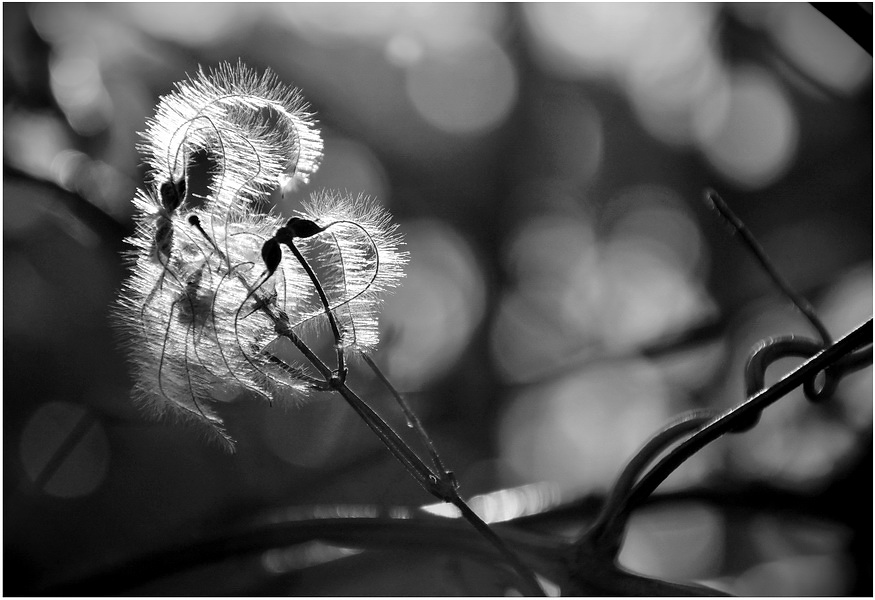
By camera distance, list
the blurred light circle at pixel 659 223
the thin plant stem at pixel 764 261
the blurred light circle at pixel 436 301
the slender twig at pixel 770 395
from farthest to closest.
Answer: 1. the blurred light circle at pixel 659 223
2. the blurred light circle at pixel 436 301
3. the thin plant stem at pixel 764 261
4. the slender twig at pixel 770 395

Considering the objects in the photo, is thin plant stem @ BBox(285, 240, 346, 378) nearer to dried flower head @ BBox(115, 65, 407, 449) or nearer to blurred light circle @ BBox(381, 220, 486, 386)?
dried flower head @ BBox(115, 65, 407, 449)

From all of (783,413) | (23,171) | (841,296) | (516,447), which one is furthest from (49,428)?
(841,296)

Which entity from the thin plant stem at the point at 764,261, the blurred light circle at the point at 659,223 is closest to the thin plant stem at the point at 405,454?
the thin plant stem at the point at 764,261

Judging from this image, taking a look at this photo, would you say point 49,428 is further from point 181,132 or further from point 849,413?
point 849,413

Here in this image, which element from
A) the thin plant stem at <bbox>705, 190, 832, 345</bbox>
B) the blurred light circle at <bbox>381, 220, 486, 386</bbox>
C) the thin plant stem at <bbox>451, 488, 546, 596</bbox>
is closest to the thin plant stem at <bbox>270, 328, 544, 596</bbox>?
the thin plant stem at <bbox>451, 488, 546, 596</bbox>

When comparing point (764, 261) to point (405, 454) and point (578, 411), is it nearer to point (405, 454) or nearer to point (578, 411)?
point (405, 454)

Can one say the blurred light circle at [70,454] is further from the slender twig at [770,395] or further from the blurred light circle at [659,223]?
the blurred light circle at [659,223]

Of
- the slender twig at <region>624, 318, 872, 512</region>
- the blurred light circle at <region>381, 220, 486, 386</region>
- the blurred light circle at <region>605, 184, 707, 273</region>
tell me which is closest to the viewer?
the slender twig at <region>624, 318, 872, 512</region>
